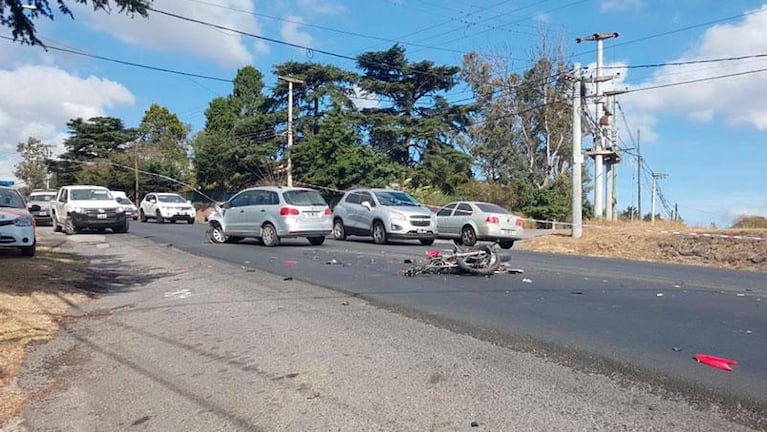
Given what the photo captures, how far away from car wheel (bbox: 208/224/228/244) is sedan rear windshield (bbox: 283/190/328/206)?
2585 mm

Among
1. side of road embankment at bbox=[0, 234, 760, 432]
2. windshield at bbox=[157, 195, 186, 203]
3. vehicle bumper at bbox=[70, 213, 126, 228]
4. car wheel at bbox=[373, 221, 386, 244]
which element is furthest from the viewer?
windshield at bbox=[157, 195, 186, 203]

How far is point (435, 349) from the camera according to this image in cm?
592

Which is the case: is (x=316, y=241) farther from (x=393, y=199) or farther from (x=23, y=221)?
(x=23, y=221)

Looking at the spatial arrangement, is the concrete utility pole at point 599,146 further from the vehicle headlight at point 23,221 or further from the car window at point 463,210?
the vehicle headlight at point 23,221

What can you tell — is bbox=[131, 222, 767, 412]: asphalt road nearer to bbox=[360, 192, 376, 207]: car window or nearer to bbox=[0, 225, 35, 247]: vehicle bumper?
bbox=[0, 225, 35, 247]: vehicle bumper

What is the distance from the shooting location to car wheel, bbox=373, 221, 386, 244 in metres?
19.0

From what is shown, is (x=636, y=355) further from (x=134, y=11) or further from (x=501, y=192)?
(x=501, y=192)

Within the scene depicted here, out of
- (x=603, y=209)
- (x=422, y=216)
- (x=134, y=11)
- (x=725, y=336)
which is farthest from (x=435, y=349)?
(x=603, y=209)

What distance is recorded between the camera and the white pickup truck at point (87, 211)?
72.7ft

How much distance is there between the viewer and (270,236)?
17.3m

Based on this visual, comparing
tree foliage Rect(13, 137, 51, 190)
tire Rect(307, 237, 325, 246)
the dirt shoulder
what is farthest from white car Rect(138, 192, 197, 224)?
tree foliage Rect(13, 137, 51, 190)

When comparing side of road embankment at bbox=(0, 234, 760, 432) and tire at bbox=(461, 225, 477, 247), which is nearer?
side of road embankment at bbox=(0, 234, 760, 432)

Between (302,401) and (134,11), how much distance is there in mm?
7649

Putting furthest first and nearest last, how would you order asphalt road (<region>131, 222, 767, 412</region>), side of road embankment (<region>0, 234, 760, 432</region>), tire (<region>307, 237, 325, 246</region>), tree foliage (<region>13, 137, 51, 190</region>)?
tree foliage (<region>13, 137, 51, 190</region>), tire (<region>307, 237, 325, 246</region>), asphalt road (<region>131, 222, 767, 412</region>), side of road embankment (<region>0, 234, 760, 432</region>)
